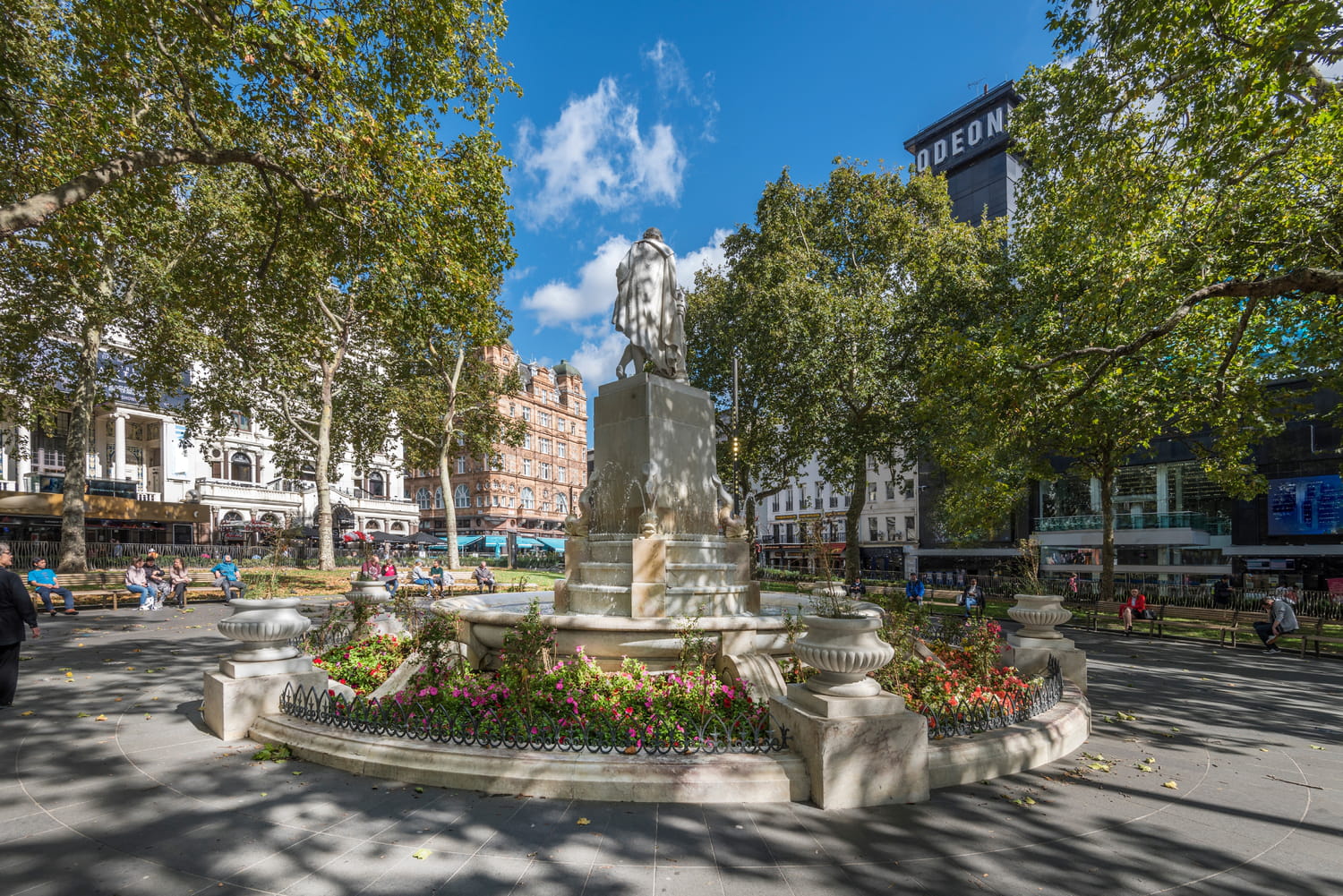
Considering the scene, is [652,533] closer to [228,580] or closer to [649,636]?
[649,636]

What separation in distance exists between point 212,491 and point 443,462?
23179 millimetres

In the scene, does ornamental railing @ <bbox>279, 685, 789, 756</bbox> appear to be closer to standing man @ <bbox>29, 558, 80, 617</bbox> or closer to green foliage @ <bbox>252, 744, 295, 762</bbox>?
green foliage @ <bbox>252, 744, 295, 762</bbox>

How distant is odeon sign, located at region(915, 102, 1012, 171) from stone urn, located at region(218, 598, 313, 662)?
49247 millimetres

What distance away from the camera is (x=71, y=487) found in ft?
66.6

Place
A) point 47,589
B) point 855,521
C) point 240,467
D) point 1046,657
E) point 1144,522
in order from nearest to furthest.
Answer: point 1046,657 < point 47,589 < point 855,521 < point 1144,522 < point 240,467

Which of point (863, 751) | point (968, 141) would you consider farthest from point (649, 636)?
point (968, 141)

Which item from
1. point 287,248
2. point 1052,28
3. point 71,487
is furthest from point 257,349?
point 1052,28

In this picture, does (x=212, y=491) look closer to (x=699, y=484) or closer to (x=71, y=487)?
(x=71, y=487)

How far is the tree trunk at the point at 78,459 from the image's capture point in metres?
20.1

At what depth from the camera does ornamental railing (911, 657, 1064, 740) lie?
540 centimetres

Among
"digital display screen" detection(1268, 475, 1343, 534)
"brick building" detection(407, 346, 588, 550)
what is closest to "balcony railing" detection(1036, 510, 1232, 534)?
"digital display screen" detection(1268, 475, 1343, 534)

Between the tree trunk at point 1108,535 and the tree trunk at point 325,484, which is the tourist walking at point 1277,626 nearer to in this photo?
the tree trunk at point 1108,535

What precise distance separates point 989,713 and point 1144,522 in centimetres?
3592

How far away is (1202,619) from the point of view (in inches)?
639
